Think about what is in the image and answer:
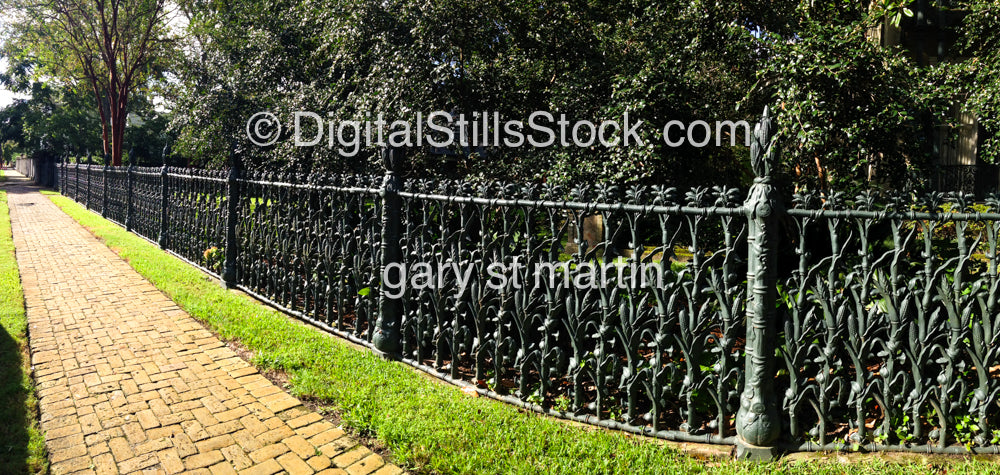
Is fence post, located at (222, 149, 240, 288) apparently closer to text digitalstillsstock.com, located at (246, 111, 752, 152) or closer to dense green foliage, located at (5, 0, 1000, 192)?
dense green foliage, located at (5, 0, 1000, 192)

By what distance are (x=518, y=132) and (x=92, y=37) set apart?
86.3 feet

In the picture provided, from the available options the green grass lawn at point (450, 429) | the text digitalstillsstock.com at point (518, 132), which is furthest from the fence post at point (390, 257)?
the text digitalstillsstock.com at point (518, 132)

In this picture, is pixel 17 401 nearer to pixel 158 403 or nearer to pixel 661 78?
pixel 158 403

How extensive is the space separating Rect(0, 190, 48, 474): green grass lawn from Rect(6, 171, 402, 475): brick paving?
0.23ft

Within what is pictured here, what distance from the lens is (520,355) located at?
410 centimetres

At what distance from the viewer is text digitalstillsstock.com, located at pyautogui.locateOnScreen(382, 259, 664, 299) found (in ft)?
11.7

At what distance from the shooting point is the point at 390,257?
4996 millimetres

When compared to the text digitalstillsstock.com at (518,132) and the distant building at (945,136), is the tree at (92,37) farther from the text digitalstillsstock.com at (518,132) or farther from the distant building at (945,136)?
the distant building at (945,136)

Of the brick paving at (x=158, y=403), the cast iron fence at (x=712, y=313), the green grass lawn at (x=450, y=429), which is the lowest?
the brick paving at (x=158, y=403)

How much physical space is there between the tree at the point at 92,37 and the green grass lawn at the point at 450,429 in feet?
78.0

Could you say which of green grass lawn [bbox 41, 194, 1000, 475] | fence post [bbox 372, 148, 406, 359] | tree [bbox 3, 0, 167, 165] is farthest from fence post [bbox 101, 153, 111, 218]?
fence post [bbox 372, 148, 406, 359]

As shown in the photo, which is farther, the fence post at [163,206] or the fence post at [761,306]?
the fence post at [163,206]

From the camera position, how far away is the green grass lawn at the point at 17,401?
3.32 meters

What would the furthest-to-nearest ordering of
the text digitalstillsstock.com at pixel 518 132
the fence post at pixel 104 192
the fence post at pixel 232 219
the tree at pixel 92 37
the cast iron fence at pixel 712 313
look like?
the tree at pixel 92 37 → the fence post at pixel 104 192 → the fence post at pixel 232 219 → the text digitalstillsstock.com at pixel 518 132 → the cast iron fence at pixel 712 313
